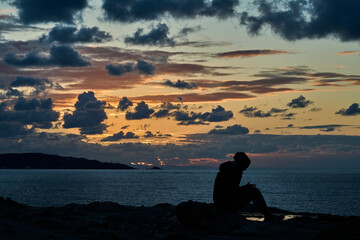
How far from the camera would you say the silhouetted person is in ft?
41.1

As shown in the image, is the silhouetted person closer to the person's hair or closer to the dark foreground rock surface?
the person's hair

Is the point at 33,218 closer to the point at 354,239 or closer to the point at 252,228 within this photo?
the point at 252,228

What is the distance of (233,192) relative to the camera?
1304 centimetres

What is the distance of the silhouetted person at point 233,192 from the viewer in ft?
41.1

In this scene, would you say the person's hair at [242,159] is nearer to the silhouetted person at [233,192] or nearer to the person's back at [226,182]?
the silhouetted person at [233,192]

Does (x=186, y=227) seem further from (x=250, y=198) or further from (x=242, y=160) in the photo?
(x=242, y=160)

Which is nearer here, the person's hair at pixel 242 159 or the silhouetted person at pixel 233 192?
the person's hair at pixel 242 159

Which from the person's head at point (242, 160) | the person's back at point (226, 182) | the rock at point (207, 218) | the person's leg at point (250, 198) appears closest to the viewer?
the person's head at point (242, 160)

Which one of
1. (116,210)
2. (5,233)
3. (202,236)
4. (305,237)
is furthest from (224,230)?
(116,210)

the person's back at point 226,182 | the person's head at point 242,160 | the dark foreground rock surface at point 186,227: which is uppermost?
the person's head at point 242,160

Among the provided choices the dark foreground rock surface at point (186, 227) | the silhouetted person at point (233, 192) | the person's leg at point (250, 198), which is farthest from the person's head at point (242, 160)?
→ the dark foreground rock surface at point (186, 227)

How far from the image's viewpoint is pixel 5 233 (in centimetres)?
1101

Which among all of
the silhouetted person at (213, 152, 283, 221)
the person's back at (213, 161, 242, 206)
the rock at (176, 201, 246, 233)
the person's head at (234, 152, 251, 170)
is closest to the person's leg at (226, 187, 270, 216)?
the silhouetted person at (213, 152, 283, 221)

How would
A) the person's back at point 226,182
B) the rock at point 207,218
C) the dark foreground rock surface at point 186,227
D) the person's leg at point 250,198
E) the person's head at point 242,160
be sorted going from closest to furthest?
the dark foreground rock surface at point 186,227, the person's head at point 242,160, the person's back at point 226,182, the rock at point 207,218, the person's leg at point 250,198
